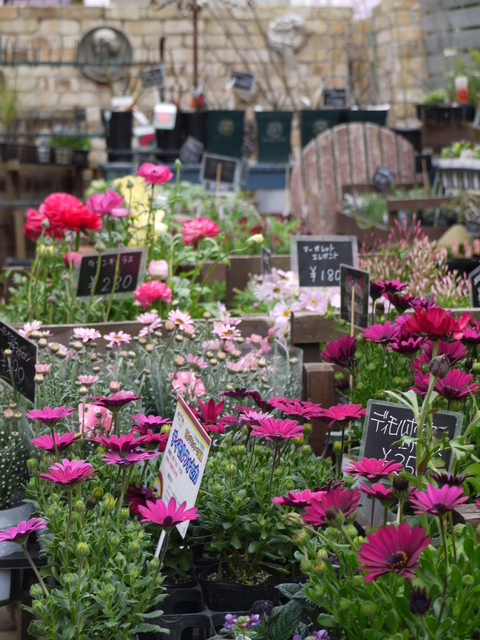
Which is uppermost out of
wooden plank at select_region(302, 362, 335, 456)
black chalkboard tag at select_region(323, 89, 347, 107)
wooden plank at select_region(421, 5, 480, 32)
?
wooden plank at select_region(421, 5, 480, 32)

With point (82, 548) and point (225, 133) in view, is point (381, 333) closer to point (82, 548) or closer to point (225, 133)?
point (82, 548)

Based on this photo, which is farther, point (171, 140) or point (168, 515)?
point (171, 140)

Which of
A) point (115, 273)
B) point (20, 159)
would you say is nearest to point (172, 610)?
point (115, 273)

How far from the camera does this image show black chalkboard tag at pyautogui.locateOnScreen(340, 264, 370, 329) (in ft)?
5.79

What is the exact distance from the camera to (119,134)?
6.05 m

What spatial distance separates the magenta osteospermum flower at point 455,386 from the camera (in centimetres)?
124

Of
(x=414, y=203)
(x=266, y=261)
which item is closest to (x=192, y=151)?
(x=414, y=203)

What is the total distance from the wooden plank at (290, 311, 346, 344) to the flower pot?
0.94 metres

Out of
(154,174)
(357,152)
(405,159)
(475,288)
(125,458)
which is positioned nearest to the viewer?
(125,458)

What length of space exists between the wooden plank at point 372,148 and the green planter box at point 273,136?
650mm

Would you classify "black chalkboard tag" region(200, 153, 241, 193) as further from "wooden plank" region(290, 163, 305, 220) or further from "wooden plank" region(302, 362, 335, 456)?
"wooden plank" region(302, 362, 335, 456)

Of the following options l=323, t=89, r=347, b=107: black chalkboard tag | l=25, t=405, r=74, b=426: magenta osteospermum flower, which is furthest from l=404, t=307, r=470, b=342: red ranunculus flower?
l=323, t=89, r=347, b=107: black chalkboard tag

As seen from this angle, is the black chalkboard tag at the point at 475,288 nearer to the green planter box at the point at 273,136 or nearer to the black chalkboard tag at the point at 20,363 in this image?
the black chalkboard tag at the point at 20,363

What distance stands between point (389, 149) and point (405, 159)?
14 centimetres
